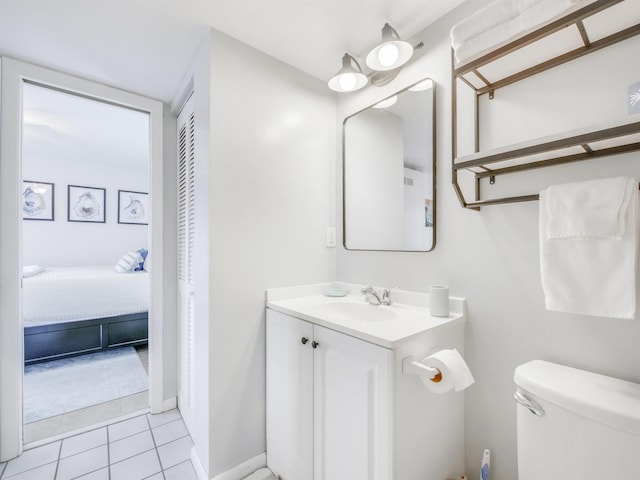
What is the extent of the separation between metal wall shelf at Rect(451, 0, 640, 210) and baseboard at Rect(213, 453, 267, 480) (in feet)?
5.33

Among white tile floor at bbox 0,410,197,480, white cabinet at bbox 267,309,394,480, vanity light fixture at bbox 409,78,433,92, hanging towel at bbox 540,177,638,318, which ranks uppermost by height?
vanity light fixture at bbox 409,78,433,92

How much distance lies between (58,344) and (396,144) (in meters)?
3.60

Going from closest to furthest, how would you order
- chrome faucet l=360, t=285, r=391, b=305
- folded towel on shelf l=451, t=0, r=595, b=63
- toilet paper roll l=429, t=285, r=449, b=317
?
folded towel on shelf l=451, t=0, r=595, b=63, toilet paper roll l=429, t=285, r=449, b=317, chrome faucet l=360, t=285, r=391, b=305

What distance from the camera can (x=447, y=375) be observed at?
93 cm

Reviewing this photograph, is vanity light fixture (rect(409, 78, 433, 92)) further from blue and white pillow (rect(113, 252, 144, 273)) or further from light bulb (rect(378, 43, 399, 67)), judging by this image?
blue and white pillow (rect(113, 252, 144, 273))

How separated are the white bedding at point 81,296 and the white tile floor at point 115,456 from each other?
4.95 feet

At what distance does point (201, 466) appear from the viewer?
4.80 feet

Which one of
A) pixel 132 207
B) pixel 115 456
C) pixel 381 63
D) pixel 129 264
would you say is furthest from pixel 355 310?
pixel 132 207

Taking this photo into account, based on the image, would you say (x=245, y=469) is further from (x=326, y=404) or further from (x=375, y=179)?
(x=375, y=179)

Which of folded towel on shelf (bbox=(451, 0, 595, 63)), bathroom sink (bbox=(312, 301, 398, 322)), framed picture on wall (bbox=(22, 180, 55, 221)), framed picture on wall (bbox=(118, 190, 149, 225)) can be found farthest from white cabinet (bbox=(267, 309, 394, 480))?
framed picture on wall (bbox=(22, 180, 55, 221))

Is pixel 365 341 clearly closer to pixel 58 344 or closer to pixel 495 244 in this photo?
pixel 495 244

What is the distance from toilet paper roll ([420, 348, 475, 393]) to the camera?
926 mm

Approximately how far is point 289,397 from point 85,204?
4582mm

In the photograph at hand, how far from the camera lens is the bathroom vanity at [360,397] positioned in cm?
96
